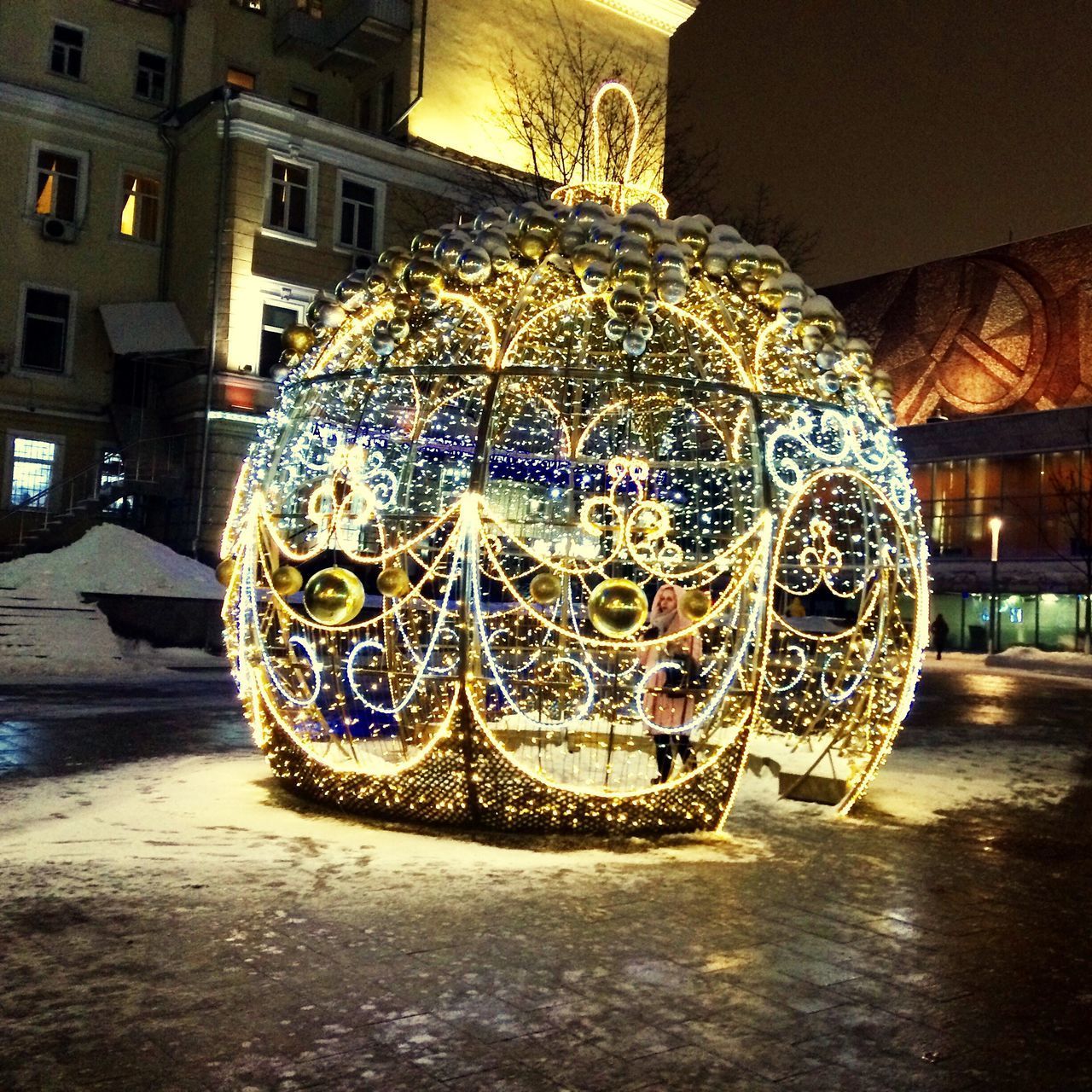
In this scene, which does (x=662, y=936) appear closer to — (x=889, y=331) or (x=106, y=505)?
(x=106, y=505)

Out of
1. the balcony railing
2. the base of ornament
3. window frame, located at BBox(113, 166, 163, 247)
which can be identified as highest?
the balcony railing

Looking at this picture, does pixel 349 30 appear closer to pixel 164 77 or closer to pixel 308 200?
pixel 164 77

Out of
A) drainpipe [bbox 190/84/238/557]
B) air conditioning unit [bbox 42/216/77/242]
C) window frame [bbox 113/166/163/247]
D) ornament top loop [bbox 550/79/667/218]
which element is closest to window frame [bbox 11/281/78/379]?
air conditioning unit [bbox 42/216/77/242]

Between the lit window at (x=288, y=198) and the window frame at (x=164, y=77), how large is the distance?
407 cm

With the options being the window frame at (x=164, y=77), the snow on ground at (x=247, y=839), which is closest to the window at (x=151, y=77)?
the window frame at (x=164, y=77)

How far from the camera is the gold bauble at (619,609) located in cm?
646

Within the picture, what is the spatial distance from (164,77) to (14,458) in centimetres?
1025

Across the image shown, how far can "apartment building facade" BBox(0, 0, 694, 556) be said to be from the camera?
2642cm

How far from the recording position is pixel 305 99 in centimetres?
3069

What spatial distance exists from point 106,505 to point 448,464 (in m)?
15.1

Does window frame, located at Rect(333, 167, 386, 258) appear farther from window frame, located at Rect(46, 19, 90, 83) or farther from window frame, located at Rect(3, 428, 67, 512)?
window frame, located at Rect(3, 428, 67, 512)

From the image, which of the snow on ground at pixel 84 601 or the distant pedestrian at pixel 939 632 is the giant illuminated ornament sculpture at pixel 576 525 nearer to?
the snow on ground at pixel 84 601

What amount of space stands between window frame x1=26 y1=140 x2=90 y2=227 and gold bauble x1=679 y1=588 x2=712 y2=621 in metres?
24.5

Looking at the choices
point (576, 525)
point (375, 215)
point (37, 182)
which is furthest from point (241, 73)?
point (576, 525)
